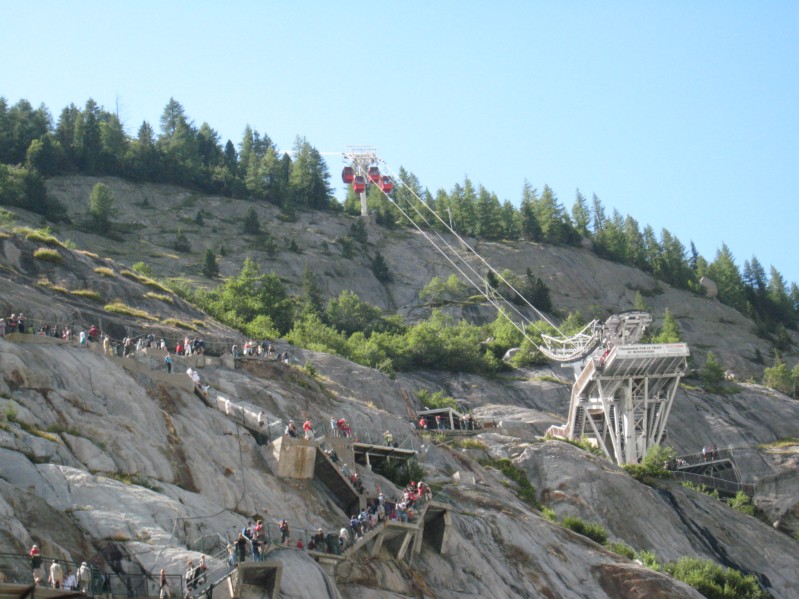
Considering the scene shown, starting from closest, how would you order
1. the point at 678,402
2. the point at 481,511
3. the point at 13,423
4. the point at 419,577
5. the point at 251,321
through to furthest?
the point at 13,423, the point at 419,577, the point at 481,511, the point at 251,321, the point at 678,402

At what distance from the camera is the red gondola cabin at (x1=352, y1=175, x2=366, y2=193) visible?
148375mm

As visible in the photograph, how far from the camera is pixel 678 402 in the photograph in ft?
326

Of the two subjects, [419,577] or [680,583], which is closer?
[419,577]

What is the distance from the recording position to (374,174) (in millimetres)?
150000

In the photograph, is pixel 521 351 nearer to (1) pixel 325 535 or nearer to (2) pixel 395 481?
(2) pixel 395 481

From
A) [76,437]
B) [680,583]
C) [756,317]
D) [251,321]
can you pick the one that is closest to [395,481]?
[680,583]

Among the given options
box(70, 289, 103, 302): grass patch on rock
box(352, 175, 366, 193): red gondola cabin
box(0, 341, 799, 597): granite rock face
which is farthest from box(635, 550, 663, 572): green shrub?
box(352, 175, 366, 193): red gondola cabin

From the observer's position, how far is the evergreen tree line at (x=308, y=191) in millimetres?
139375

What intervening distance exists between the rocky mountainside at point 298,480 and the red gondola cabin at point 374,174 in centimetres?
4434

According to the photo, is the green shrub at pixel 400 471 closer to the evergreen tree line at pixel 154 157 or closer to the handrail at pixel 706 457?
the handrail at pixel 706 457

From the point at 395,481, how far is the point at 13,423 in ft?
66.1

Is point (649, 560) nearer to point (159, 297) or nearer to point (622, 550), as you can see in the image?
point (622, 550)

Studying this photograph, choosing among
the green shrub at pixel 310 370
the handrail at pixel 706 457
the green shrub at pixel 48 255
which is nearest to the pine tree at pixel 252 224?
the handrail at pixel 706 457

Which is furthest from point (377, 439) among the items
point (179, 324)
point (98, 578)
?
point (98, 578)
